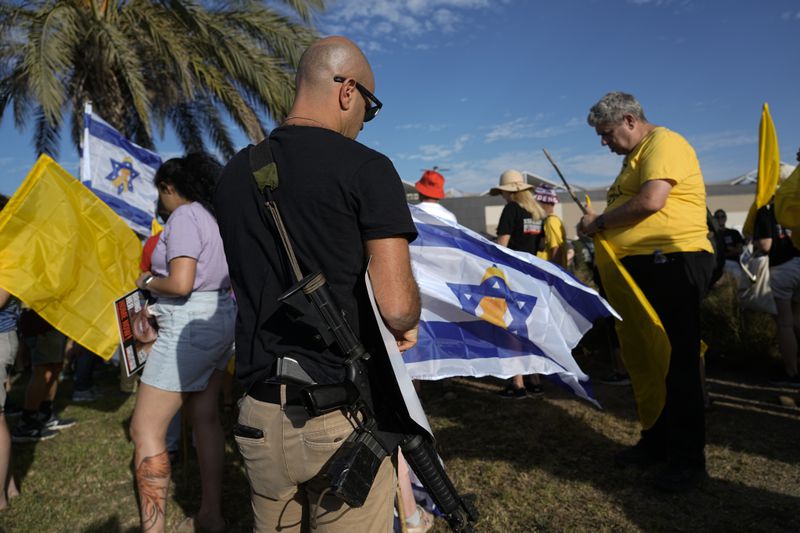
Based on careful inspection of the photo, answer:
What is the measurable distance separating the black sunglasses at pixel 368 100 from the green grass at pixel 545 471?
88.9 inches

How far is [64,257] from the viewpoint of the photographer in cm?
330

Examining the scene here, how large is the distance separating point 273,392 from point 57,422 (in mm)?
4741

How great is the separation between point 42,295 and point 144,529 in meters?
1.46

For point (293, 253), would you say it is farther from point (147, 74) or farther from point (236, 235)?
point (147, 74)

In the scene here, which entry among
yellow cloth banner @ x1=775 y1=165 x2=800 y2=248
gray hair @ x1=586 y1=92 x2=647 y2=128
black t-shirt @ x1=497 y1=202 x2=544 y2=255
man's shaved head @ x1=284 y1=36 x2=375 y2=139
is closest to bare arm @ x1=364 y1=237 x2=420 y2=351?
man's shaved head @ x1=284 y1=36 x2=375 y2=139

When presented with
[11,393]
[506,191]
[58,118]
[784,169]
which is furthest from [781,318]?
[58,118]

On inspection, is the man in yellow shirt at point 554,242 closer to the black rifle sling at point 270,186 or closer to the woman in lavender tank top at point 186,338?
the woman in lavender tank top at point 186,338

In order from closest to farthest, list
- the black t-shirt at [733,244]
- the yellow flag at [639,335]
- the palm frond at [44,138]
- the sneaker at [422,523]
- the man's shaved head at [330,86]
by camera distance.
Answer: the man's shaved head at [330,86] < the sneaker at [422,523] < the yellow flag at [639,335] < the black t-shirt at [733,244] < the palm frond at [44,138]

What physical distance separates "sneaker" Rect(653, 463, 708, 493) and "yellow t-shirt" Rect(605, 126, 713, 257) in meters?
1.25

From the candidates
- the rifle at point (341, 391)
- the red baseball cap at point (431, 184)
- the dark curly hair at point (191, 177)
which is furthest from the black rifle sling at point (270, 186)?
the red baseball cap at point (431, 184)

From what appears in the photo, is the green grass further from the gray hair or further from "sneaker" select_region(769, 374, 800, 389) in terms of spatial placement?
the gray hair

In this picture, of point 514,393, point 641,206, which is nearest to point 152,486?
point 641,206

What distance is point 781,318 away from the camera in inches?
199

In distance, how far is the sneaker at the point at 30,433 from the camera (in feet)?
15.5
